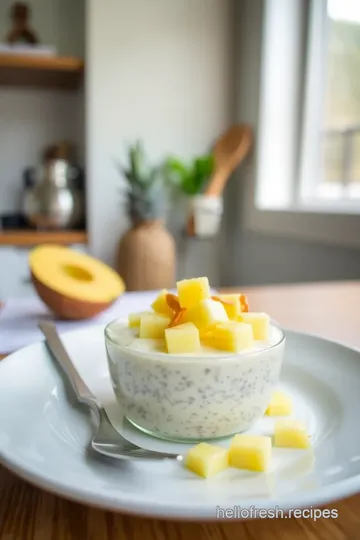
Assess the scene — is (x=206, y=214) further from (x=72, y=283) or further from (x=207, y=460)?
(x=207, y=460)

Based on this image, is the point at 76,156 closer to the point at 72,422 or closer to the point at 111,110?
the point at 111,110

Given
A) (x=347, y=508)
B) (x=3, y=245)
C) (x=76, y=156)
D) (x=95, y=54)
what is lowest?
(x=3, y=245)

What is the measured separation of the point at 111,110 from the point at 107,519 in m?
2.03

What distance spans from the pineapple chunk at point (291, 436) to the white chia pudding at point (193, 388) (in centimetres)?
3

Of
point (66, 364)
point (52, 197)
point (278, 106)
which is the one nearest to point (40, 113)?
point (52, 197)

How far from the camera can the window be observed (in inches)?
76.9

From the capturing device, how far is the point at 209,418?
431 mm

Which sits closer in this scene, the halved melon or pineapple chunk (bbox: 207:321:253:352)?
pineapple chunk (bbox: 207:321:253:352)

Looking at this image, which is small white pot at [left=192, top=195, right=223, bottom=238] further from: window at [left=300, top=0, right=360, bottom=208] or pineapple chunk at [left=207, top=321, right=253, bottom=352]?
pineapple chunk at [left=207, top=321, right=253, bottom=352]

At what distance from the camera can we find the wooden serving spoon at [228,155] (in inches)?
86.5

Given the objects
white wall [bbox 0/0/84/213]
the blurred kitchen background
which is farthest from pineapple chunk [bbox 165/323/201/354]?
white wall [bbox 0/0/84/213]

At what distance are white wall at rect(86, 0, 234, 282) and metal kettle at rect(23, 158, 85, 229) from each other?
95 mm

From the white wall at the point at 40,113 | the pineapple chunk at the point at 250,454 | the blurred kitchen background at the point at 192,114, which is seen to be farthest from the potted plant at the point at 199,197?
the pineapple chunk at the point at 250,454

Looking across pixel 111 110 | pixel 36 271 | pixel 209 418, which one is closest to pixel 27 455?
pixel 209 418
